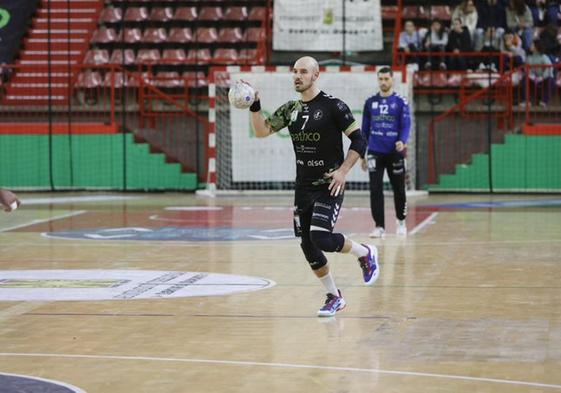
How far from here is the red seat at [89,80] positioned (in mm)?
30781

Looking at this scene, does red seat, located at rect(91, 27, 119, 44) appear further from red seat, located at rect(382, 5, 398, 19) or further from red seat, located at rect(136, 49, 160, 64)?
red seat, located at rect(382, 5, 398, 19)

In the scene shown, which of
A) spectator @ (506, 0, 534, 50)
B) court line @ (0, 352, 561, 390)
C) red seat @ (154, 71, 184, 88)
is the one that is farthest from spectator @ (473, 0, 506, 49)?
court line @ (0, 352, 561, 390)

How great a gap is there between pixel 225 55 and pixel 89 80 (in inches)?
131

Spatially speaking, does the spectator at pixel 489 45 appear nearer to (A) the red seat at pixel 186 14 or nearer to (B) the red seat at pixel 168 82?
(B) the red seat at pixel 168 82

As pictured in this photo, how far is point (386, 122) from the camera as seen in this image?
18375mm

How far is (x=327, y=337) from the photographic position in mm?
10188

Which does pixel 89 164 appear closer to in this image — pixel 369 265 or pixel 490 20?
pixel 490 20

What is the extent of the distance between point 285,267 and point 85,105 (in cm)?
1649

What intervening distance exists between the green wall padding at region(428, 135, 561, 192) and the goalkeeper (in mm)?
17293

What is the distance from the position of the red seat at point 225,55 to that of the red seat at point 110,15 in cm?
302

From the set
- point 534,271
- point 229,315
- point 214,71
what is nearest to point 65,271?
point 229,315

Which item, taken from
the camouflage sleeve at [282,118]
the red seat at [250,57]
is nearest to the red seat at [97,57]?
the red seat at [250,57]

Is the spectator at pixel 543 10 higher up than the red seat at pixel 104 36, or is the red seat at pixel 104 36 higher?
the spectator at pixel 543 10

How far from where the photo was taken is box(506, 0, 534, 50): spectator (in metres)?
29.6
